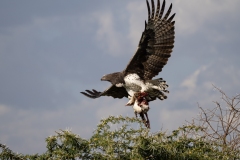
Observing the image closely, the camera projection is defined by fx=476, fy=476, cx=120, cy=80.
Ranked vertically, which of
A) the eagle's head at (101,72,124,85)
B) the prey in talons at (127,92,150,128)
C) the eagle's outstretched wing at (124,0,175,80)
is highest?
the eagle's outstretched wing at (124,0,175,80)

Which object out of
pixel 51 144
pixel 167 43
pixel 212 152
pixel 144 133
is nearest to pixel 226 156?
pixel 212 152


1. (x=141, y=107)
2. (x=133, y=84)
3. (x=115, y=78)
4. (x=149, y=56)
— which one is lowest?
(x=141, y=107)

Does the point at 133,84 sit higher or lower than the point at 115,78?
lower

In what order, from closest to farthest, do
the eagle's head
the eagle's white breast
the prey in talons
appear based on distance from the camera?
the prey in talons < the eagle's white breast < the eagle's head

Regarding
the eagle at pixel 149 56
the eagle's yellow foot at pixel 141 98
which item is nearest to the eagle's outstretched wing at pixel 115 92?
the eagle at pixel 149 56

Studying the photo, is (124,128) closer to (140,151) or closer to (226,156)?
(140,151)

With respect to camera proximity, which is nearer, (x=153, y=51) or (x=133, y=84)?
(x=133, y=84)

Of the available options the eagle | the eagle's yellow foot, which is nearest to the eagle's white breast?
the eagle

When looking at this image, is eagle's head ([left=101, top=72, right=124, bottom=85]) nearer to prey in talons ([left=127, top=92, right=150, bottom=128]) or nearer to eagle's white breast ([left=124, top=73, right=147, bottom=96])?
eagle's white breast ([left=124, top=73, right=147, bottom=96])

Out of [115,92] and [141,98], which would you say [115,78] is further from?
[141,98]

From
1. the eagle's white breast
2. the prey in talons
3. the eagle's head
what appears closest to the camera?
the prey in talons

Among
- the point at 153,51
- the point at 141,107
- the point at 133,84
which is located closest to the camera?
the point at 141,107

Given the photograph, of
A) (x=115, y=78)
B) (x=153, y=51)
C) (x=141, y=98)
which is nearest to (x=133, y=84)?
(x=115, y=78)

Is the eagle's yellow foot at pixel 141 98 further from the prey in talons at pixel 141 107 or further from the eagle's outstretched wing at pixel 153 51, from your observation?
the eagle's outstretched wing at pixel 153 51
